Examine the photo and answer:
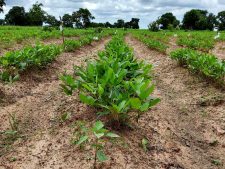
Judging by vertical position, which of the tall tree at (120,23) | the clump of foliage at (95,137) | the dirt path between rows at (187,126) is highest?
the clump of foliage at (95,137)

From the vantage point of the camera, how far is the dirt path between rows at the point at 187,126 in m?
4.03

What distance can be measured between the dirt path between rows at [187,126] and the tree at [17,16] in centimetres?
6571

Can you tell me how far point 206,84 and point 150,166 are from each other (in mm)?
4261

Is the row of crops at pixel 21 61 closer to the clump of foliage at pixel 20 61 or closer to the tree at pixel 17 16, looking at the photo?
the clump of foliage at pixel 20 61

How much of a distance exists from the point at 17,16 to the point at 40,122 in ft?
226

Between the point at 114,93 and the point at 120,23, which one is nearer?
the point at 114,93

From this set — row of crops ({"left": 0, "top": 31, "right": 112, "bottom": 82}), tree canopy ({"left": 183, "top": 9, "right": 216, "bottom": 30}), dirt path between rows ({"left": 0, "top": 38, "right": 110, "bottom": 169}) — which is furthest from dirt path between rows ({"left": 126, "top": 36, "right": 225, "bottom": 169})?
tree canopy ({"left": 183, "top": 9, "right": 216, "bottom": 30})

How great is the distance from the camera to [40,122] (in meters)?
4.93

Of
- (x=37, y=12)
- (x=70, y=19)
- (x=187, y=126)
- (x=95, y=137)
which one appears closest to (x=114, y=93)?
(x=95, y=137)

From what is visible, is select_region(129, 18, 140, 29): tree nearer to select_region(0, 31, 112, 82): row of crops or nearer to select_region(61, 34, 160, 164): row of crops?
select_region(0, 31, 112, 82): row of crops

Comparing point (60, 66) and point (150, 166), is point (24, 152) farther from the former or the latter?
point (60, 66)

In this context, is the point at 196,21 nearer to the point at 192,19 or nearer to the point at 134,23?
the point at 192,19

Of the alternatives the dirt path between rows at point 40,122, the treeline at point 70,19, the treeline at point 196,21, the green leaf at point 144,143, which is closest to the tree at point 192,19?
the treeline at point 196,21

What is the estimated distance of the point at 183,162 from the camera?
3.95m
